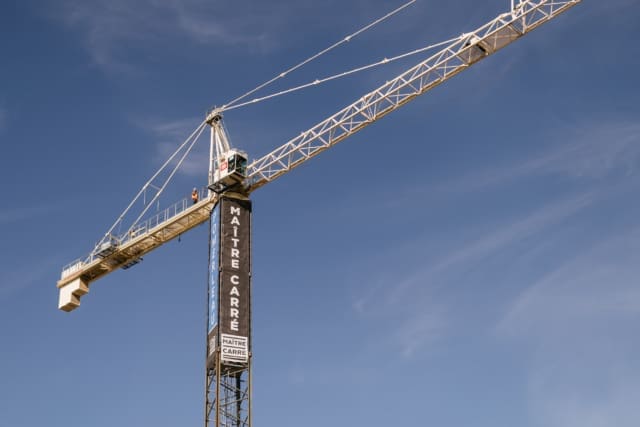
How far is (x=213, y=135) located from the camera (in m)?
98.0

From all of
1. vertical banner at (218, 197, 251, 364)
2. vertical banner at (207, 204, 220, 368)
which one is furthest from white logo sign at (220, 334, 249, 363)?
vertical banner at (207, 204, 220, 368)

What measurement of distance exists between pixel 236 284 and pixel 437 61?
2563 cm

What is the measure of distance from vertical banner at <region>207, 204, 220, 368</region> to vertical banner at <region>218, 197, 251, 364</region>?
21.7 inches

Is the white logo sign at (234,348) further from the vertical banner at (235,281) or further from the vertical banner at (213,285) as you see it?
the vertical banner at (213,285)

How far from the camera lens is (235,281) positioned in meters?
84.2

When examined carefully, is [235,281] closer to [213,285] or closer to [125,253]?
[213,285]

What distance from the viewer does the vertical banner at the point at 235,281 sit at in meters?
80.8

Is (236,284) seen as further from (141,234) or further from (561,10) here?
(561,10)

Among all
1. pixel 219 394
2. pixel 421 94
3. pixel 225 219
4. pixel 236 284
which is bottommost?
pixel 219 394

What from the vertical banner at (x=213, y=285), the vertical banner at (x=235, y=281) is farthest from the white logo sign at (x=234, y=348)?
the vertical banner at (x=213, y=285)

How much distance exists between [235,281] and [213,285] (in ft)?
6.34

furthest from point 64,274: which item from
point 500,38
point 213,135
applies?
point 500,38

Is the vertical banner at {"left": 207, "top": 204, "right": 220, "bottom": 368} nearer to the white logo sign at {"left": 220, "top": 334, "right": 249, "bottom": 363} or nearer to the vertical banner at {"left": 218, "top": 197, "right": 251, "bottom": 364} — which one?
the vertical banner at {"left": 218, "top": 197, "right": 251, "bottom": 364}

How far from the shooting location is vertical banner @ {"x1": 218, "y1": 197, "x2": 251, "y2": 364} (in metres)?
80.8
